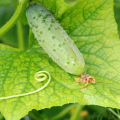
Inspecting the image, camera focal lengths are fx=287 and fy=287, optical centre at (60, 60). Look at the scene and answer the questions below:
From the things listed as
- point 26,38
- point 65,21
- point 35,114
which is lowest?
point 35,114

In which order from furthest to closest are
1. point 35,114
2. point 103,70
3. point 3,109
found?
1. point 35,114
2. point 103,70
3. point 3,109

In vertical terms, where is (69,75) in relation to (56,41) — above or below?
below

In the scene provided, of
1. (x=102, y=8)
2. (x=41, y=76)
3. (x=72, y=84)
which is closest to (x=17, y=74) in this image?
(x=41, y=76)

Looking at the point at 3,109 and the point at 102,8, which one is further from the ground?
the point at 102,8

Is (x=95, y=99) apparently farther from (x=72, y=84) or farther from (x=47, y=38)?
(x=47, y=38)
